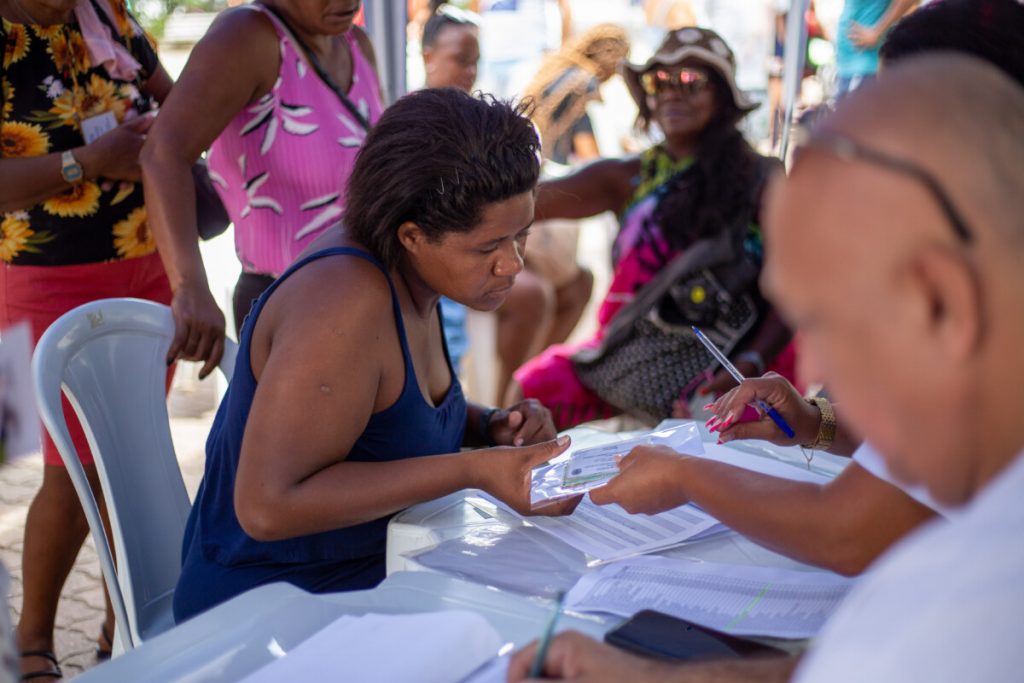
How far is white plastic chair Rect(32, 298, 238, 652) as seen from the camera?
5.70 feet

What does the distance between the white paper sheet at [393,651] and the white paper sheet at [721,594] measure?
0.63ft

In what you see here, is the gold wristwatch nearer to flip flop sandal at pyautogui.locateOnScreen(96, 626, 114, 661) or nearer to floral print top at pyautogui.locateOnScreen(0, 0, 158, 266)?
floral print top at pyautogui.locateOnScreen(0, 0, 158, 266)

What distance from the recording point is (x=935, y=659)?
588 millimetres

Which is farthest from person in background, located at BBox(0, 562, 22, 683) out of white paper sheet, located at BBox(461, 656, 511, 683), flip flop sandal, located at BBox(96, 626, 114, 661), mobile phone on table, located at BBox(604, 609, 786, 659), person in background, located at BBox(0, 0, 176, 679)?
flip flop sandal, located at BBox(96, 626, 114, 661)

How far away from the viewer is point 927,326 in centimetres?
62

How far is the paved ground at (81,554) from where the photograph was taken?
2656mm

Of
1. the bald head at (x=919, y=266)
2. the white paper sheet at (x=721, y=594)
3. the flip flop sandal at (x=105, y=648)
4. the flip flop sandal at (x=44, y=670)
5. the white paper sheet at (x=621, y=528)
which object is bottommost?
the flip flop sandal at (x=105, y=648)

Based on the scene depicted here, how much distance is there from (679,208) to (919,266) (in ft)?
7.92

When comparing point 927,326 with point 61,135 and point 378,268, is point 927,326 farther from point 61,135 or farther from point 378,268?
point 61,135

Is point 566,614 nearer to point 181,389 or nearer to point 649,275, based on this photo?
point 649,275

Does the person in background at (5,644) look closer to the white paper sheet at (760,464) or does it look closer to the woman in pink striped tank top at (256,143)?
the white paper sheet at (760,464)

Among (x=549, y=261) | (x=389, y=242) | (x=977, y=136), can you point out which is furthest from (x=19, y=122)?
(x=549, y=261)

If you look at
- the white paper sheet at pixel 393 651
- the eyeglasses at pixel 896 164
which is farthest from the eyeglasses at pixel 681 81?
the eyeglasses at pixel 896 164

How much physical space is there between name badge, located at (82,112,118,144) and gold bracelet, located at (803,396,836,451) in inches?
64.8
